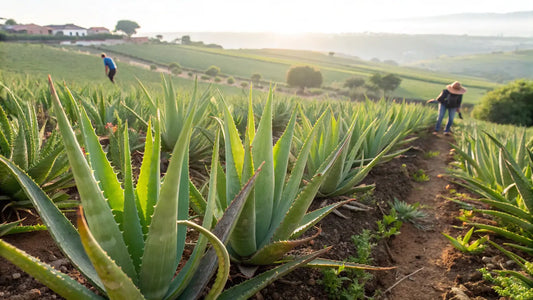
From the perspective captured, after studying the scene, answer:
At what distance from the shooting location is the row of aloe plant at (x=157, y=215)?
97 centimetres

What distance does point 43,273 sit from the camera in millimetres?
929

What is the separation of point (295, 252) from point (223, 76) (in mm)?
53570

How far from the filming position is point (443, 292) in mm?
2152

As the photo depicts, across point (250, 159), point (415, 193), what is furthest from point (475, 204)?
point (250, 159)

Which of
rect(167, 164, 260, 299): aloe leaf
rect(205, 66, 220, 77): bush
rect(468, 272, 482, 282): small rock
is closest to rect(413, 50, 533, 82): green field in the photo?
rect(205, 66, 220, 77): bush

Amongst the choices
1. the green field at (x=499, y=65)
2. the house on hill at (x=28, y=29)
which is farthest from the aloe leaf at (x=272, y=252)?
the green field at (x=499, y=65)

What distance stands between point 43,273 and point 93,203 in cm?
23

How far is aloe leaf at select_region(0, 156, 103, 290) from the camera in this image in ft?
3.52

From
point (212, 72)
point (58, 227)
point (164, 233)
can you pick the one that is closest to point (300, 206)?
point (164, 233)

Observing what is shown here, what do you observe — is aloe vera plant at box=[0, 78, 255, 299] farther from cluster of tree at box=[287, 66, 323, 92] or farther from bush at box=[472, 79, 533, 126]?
cluster of tree at box=[287, 66, 323, 92]

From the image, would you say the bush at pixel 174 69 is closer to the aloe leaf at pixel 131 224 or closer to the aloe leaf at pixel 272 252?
the aloe leaf at pixel 272 252

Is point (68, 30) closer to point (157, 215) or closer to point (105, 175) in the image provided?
point (105, 175)

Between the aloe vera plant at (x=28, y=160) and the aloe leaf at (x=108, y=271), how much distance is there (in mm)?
1163

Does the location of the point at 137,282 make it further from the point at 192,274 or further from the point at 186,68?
the point at 186,68
